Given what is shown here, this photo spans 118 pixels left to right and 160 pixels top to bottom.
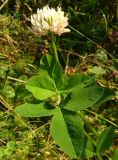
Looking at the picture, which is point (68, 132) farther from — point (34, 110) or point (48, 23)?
point (48, 23)

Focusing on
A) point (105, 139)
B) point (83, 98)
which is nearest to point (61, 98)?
point (83, 98)

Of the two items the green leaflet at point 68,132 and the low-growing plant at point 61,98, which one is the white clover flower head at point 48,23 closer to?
the low-growing plant at point 61,98

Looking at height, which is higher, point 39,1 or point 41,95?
point 39,1

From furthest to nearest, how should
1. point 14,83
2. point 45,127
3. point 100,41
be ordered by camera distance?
point 100,41, point 14,83, point 45,127

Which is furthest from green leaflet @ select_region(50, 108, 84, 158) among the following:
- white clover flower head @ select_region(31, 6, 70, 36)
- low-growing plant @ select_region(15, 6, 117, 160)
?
white clover flower head @ select_region(31, 6, 70, 36)

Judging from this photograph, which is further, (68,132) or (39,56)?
(39,56)

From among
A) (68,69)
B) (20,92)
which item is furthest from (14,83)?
(68,69)

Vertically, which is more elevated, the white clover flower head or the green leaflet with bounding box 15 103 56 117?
the white clover flower head

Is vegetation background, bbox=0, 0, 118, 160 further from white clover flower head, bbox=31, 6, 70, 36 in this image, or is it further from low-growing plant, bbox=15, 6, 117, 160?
white clover flower head, bbox=31, 6, 70, 36

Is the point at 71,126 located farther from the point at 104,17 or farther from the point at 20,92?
A: the point at 104,17
